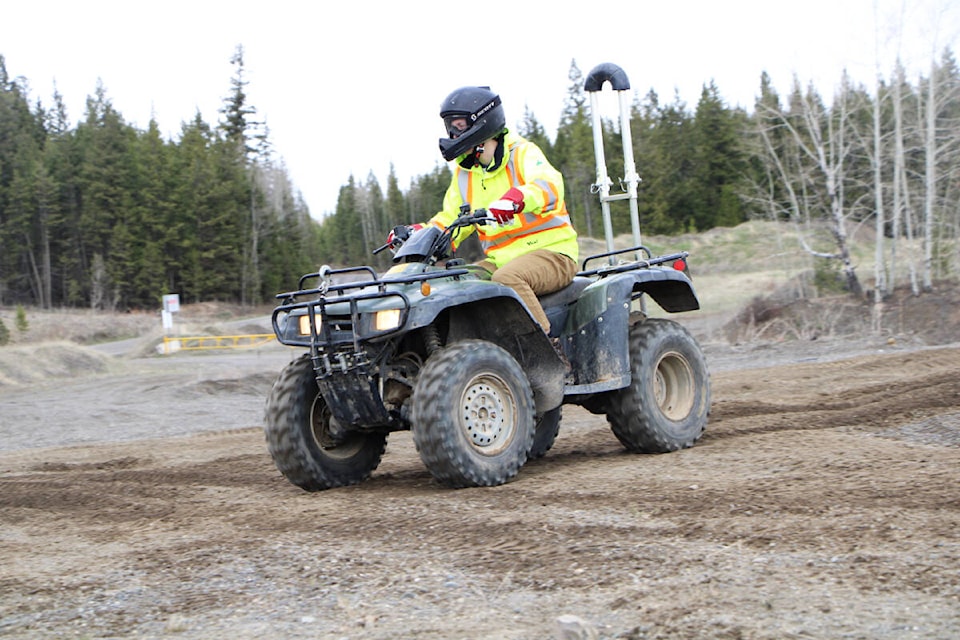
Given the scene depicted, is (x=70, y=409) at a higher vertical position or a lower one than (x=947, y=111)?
lower

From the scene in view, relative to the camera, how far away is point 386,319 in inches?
234

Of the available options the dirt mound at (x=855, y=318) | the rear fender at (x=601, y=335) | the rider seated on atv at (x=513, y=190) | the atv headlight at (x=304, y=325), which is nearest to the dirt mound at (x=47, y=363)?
the dirt mound at (x=855, y=318)

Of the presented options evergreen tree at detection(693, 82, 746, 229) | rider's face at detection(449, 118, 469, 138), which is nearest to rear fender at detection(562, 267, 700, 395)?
rider's face at detection(449, 118, 469, 138)

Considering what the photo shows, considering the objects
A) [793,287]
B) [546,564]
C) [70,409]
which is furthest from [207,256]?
[546,564]

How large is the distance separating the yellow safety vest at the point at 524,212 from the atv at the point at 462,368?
0.32m

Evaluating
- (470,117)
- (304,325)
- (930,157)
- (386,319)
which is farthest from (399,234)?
(930,157)

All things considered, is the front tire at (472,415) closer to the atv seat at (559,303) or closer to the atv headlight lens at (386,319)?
the atv headlight lens at (386,319)

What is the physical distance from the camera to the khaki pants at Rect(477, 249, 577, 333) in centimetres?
662

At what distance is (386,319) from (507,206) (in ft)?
3.69

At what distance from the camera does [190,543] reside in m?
4.99

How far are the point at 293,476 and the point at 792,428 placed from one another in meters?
3.87

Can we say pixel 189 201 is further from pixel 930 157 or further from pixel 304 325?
pixel 304 325

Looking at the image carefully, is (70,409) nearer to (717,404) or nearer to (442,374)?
(717,404)

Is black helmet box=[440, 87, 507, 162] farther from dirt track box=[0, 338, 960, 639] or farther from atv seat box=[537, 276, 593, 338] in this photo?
dirt track box=[0, 338, 960, 639]
